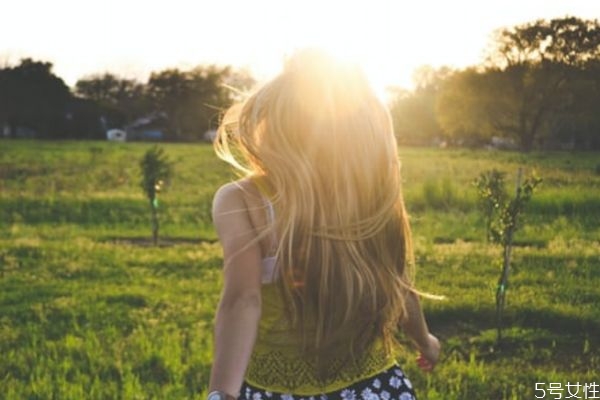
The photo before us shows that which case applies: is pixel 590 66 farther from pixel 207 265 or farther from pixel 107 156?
pixel 107 156

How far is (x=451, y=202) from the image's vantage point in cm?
2088

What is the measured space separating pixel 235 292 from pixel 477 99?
3080cm

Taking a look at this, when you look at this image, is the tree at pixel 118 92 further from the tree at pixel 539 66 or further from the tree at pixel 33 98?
the tree at pixel 539 66

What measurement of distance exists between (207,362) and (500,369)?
233cm

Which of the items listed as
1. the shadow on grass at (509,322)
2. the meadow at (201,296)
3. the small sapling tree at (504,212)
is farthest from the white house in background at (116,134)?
the small sapling tree at (504,212)

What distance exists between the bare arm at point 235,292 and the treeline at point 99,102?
5410 cm

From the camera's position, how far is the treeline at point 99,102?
6912cm

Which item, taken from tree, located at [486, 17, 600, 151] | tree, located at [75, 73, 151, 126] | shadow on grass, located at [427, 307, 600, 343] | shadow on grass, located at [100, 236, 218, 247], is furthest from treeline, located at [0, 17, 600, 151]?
tree, located at [75, 73, 151, 126]

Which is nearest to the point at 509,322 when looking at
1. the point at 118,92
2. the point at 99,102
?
the point at 99,102

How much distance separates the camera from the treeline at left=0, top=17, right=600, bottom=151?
1800 centimetres

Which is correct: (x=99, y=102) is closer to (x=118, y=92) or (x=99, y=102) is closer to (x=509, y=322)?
(x=118, y=92)

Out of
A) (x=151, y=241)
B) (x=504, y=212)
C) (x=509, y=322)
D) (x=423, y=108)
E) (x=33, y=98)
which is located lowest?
(x=151, y=241)

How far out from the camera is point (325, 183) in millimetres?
2477

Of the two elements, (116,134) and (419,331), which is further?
(116,134)
